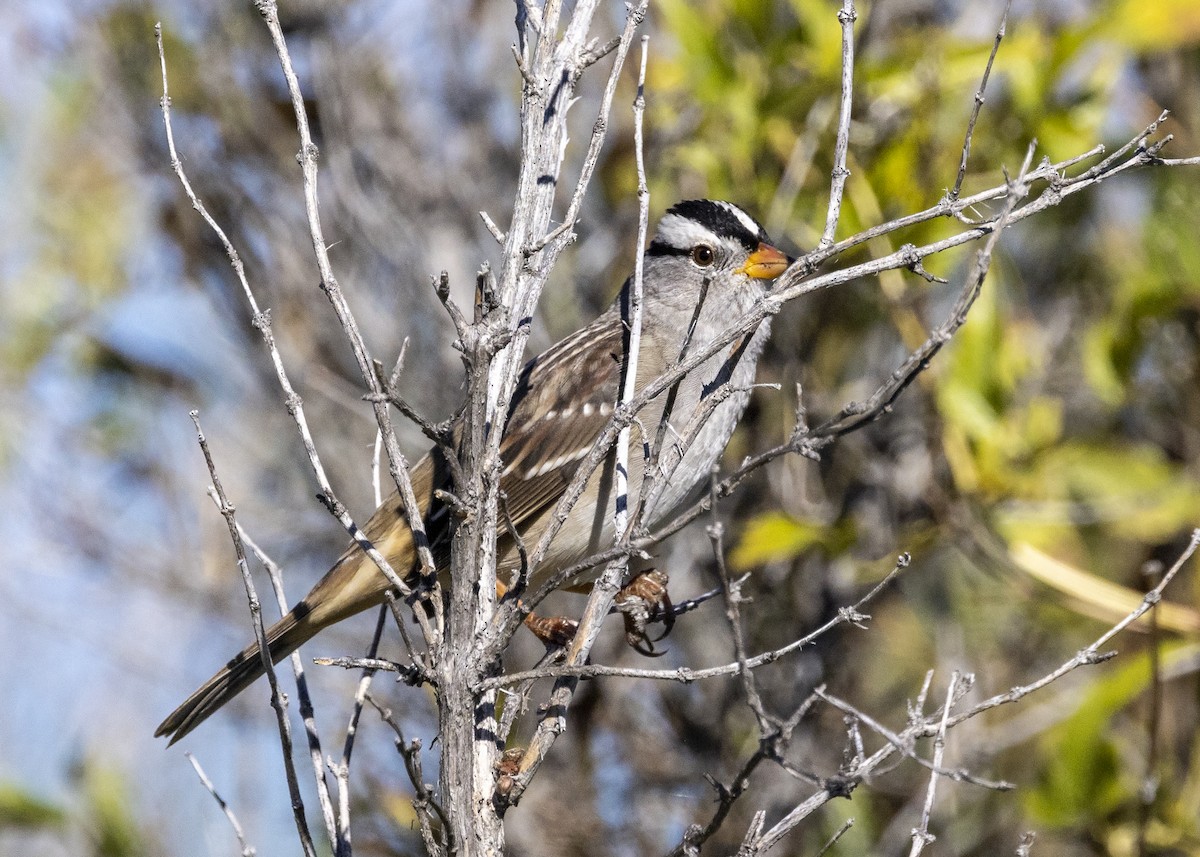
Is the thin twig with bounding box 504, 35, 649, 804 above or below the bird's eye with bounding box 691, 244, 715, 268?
below

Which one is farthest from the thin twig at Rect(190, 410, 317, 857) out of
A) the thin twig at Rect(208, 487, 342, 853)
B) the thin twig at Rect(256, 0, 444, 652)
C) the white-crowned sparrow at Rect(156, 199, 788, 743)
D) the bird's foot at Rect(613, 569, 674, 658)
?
the bird's foot at Rect(613, 569, 674, 658)

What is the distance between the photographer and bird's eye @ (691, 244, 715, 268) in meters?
4.70

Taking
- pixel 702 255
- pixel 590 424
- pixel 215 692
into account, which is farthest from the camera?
pixel 702 255

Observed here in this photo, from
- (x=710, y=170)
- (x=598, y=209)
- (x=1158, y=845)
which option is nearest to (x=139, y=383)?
(x=598, y=209)

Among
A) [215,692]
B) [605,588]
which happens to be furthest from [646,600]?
[215,692]

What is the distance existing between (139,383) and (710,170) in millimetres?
3218

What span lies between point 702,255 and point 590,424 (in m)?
0.79

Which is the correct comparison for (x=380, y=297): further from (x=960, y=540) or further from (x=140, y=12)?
(x=960, y=540)

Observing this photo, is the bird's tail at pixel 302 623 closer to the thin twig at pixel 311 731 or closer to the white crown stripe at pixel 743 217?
the thin twig at pixel 311 731

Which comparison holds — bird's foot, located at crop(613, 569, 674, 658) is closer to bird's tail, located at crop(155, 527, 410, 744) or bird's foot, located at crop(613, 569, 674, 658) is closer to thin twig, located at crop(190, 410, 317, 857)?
bird's tail, located at crop(155, 527, 410, 744)

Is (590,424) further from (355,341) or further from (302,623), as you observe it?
(355,341)

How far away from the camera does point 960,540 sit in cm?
466

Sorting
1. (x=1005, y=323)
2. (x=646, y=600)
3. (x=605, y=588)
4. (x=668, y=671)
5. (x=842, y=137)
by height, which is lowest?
(x=668, y=671)

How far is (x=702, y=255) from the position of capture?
4738 millimetres
